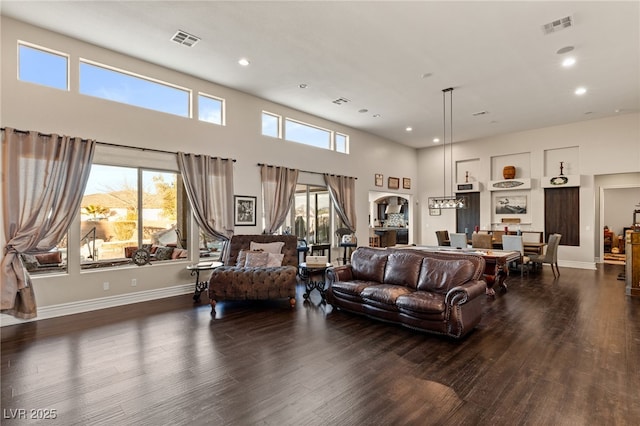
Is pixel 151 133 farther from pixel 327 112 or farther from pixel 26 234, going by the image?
pixel 327 112

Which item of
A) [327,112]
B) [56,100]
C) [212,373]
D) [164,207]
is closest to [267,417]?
[212,373]

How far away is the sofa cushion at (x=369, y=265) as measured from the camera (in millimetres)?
4824

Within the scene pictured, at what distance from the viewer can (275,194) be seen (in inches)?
278

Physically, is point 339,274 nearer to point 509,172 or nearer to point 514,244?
point 514,244

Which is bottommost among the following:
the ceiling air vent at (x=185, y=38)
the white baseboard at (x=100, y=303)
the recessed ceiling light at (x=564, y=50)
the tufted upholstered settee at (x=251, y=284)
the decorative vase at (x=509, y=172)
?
the white baseboard at (x=100, y=303)

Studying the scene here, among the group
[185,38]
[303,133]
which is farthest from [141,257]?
[303,133]

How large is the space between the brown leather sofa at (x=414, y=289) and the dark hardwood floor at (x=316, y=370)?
0.19 meters

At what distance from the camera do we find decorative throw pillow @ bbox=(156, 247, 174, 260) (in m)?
5.66

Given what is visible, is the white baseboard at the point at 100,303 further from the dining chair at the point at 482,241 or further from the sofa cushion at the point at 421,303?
the dining chair at the point at 482,241

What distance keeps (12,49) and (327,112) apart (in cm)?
559

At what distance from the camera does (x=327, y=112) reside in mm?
7828

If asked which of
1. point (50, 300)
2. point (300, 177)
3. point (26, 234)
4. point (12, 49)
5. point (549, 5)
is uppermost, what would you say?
point (549, 5)

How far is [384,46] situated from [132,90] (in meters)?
4.12

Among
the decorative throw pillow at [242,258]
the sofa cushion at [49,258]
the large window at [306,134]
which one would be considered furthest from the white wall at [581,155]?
the sofa cushion at [49,258]
